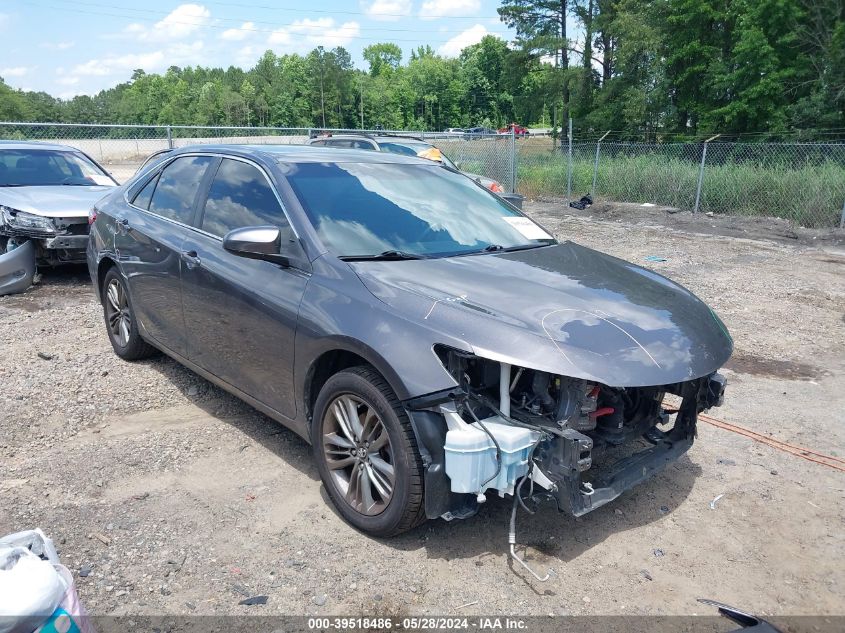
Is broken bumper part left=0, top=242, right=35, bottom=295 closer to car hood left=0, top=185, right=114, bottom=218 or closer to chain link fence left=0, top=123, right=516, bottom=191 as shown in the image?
car hood left=0, top=185, right=114, bottom=218

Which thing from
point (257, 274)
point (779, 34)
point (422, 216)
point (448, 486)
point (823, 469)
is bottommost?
point (823, 469)

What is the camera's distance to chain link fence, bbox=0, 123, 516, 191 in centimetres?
1645

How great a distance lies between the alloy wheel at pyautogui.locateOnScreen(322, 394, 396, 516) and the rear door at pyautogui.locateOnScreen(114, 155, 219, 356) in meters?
1.66

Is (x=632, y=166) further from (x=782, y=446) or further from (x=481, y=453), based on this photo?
(x=481, y=453)

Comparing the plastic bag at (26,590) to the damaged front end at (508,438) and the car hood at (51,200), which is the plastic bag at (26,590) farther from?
the car hood at (51,200)

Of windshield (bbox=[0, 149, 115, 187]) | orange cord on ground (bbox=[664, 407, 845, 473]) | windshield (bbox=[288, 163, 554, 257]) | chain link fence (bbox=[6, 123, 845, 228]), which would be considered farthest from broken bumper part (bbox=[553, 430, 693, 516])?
chain link fence (bbox=[6, 123, 845, 228])

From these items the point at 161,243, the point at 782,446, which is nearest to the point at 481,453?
the point at 782,446

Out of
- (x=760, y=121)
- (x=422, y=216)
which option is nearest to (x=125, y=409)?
(x=422, y=216)

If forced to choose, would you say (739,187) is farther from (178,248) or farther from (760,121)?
(178,248)

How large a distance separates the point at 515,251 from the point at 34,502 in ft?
9.73

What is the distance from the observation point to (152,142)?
1730cm

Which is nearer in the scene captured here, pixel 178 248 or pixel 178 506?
pixel 178 506

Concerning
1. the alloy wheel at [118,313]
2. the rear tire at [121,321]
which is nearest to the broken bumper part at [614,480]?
the rear tire at [121,321]

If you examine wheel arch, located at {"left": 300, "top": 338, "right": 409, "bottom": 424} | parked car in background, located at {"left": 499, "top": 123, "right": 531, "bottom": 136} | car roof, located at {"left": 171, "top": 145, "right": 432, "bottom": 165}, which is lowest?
wheel arch, located at {"left": 300, "top": 338, "right": 409, "bottom": 424}
